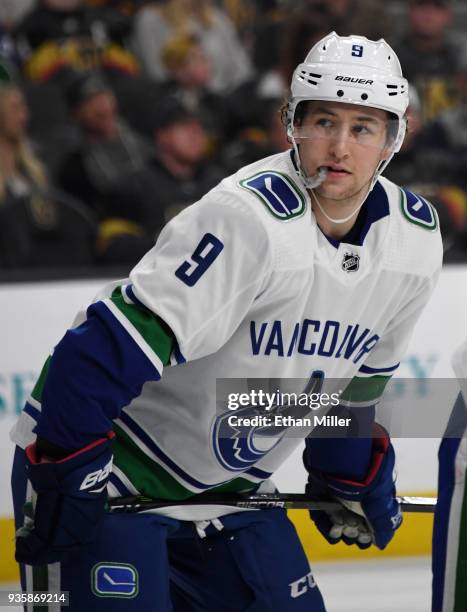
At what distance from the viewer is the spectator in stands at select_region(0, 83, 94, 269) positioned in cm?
374

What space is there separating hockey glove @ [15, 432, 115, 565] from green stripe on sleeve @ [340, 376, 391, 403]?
503 millimetres

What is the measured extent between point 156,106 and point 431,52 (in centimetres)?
123

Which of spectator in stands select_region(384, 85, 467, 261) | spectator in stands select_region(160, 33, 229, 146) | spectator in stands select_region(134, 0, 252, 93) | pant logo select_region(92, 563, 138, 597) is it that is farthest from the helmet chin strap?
spectator in stands select_region(134, 0, 252, 93)

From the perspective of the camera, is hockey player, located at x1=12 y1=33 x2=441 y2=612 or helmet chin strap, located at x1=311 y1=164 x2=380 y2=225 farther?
helmet chin strap, located at x1=311 y1=164 x2=380 y2=225

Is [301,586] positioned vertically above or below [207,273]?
below

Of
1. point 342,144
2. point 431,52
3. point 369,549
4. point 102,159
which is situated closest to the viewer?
point 342,144

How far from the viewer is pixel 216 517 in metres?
2.02

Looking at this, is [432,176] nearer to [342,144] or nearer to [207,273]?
[342,144]

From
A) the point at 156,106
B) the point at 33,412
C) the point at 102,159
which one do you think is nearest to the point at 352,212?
the point at 33,412

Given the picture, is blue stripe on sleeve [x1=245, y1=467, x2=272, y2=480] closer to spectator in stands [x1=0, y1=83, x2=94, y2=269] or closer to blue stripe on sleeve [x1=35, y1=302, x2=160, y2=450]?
blue stripe on sleeve [x1=35, y1=302, x2=160, y2=450]

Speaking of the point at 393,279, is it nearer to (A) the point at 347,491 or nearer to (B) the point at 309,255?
(B) the point at 309,255

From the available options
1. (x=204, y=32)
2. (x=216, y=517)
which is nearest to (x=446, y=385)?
(x=216, y=517)

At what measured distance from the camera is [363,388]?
6.84ft

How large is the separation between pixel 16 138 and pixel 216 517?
215 cm
